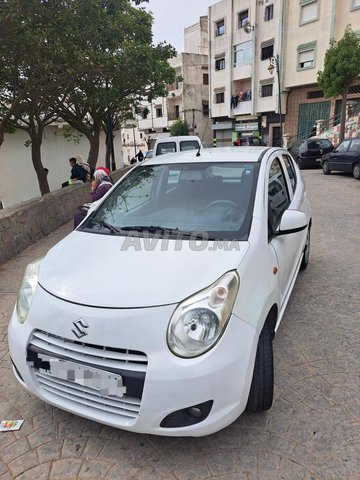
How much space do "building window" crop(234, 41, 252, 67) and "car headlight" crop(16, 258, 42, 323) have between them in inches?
1369

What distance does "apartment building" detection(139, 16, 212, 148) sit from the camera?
4197 cm

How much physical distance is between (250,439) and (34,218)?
6.02 metres

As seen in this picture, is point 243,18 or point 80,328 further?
point 243,18

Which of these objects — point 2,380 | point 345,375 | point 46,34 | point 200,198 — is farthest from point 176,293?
point 46,34

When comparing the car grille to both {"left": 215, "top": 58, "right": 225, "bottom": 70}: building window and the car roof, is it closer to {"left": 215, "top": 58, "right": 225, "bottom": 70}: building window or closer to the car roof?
the car roof

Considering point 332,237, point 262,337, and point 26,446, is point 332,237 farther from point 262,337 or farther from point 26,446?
point 26,446

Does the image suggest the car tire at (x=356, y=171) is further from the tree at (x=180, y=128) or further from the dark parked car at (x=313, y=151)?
the tree at (x=180, y=128)

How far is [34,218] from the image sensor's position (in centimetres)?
694

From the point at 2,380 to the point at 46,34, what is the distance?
5.84m

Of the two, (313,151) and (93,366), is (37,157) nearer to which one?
(93,366)

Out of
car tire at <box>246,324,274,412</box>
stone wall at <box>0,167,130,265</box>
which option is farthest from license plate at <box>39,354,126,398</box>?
stone wall at <box>0,167,130,265</box>

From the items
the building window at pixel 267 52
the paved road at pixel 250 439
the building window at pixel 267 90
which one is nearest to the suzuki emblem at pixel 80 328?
the paved road at pixel 250 439

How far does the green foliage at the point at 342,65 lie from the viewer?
57.6ft

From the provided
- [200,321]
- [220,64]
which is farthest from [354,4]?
[200,321]
